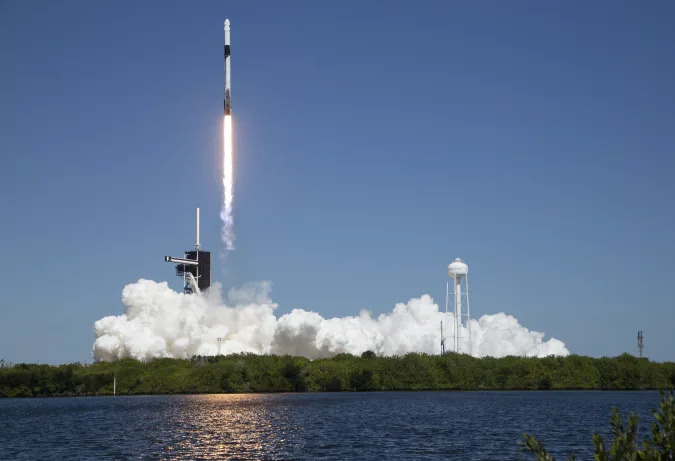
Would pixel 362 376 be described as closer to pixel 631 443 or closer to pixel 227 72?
pixel 227 72

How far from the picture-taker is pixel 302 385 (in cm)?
18175

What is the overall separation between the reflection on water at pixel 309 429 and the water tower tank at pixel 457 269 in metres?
46.2

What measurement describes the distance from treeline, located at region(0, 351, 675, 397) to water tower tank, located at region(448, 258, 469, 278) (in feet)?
61.4

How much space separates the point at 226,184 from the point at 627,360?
3610 inches

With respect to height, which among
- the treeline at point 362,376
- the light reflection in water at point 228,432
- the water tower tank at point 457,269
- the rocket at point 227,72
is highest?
the rocket at point 227,72

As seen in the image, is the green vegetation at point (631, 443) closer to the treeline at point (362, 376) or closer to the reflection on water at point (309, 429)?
the reflection on water at point (309, 429)

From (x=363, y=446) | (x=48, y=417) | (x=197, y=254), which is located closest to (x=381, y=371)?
(x=197, y=254)

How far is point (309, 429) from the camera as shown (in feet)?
277

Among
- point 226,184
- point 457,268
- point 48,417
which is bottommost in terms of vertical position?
point 48,417

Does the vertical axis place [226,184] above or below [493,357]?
above

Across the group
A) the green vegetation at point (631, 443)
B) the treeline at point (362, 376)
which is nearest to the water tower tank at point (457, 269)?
the treeline at point (362, 376)

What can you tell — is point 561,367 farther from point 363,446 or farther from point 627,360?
point 363,446

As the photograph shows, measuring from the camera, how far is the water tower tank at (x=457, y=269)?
175m

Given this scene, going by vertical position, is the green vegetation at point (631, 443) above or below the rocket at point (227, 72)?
below
